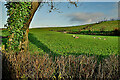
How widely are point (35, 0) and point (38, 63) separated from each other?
434cm

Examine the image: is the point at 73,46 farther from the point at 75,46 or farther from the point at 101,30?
the point at 101,30

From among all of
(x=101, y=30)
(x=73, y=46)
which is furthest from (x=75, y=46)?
(x=101, y=30)

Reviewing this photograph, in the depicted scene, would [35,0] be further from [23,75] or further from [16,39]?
[23,75]

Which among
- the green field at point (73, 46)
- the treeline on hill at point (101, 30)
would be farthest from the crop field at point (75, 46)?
the treeline on hill at point (101, 30)

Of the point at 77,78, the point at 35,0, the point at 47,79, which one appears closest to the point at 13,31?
the point at 35,0

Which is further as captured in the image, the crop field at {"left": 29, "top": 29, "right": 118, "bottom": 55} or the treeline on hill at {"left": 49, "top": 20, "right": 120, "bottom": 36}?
the treeline on hill at {"left": 49, "top": 20, "right": 120, "bottom": 36}

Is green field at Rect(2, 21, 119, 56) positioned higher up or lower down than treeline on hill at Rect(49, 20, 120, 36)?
higher up

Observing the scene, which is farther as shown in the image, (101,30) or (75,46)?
(101,30)

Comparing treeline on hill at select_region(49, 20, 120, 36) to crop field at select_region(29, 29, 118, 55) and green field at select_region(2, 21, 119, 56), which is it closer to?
green field at select_region(2, 21, 119, 56)

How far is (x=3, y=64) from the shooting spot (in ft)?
15.6

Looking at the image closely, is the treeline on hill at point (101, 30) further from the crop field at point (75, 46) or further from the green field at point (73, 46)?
the crop field at point (75, 46)

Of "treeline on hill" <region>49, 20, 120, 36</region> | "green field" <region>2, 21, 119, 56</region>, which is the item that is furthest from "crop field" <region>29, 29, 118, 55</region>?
"treeline on hill" <region>49, 20, 120, 36</region>

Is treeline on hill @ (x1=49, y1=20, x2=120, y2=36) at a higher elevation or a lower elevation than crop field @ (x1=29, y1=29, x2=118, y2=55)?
lower

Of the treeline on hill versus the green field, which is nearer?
the green field
